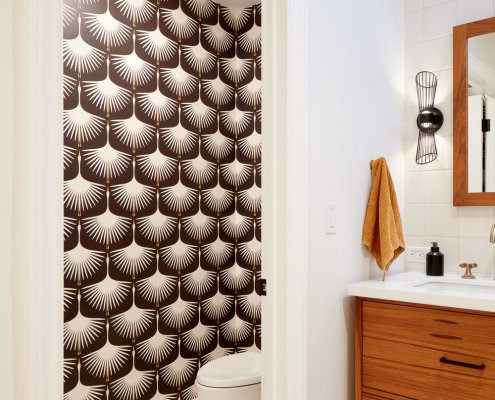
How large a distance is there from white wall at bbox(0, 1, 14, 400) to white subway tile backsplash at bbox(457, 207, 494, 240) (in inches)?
78.7

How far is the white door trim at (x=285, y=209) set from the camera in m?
1.59

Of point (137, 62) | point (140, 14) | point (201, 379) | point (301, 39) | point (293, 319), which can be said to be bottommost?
point (201, 379)

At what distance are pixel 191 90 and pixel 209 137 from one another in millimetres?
319

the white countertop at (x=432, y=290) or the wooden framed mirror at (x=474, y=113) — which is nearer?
the white countertop at (x=432, y=290)

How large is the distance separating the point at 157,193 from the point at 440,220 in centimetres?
155

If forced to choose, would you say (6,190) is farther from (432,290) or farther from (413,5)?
(413,5)

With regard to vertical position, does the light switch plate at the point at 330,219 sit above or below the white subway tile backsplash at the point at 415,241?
above

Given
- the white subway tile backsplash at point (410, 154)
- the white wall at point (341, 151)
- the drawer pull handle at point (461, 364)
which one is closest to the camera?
the drawer pull handle at point (461, 364)

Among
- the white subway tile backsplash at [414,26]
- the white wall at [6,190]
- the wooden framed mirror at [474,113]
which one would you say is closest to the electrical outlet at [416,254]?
the wooden framed mirror at [474,113]

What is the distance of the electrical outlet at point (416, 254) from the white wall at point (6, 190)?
1.95m

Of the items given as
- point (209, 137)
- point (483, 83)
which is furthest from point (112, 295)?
point (483, 83)

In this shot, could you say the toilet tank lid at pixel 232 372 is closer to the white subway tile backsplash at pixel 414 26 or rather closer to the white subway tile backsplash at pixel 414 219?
the white subway tile backsplash at pixel 414 219

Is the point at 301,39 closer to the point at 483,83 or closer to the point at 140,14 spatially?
the point at 483,83

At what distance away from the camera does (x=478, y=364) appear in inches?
62.6
